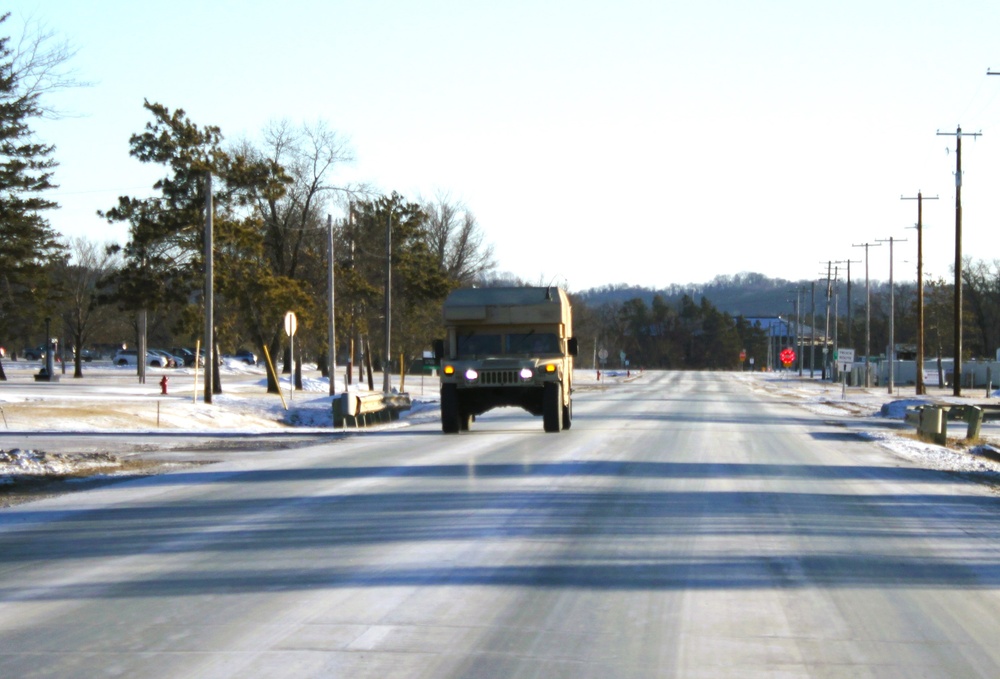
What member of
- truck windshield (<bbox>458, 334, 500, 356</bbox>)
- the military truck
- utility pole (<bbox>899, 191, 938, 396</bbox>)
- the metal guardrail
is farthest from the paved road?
utility pole (<bbox>899, 191, 938, 396</bbox>)

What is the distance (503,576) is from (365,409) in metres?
22.7

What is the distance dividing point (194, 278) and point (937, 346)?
59.3 meters

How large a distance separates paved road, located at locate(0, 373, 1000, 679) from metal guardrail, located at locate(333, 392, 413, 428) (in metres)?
13.2

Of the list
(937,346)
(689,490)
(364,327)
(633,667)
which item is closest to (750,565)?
(633,667)

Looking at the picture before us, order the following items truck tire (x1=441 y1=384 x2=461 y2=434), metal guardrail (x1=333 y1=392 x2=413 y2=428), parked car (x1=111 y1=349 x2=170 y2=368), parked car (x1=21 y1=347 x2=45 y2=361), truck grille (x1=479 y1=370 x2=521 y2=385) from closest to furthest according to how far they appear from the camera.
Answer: truck grille (x1=479 y1=370 x2=521 y2=385) < truck tire (x1=441 y1=384 x2=461 y2=434) < metal guardrail (x1=333 y1=392 x2=413 y2=428) < parked car (x1=111 y1=349 x2=170 y2=368) < parked car (x1=21 y1=347 x2=45 y2=361)

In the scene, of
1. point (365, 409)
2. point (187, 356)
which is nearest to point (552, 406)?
point (365, 409)

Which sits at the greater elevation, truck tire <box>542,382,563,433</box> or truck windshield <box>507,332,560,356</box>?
truck windshield <box>507,332,560,356</box>

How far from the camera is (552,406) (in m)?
24.3

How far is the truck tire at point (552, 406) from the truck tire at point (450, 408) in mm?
1855

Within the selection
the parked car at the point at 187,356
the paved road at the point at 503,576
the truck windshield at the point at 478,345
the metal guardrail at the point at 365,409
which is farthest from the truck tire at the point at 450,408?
the parked car at the point at 187,356

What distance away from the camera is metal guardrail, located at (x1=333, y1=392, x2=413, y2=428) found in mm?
29391

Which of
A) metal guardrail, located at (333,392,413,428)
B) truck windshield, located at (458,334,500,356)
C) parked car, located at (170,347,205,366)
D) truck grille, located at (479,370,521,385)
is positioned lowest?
metal guardrail, located at (333,392,413,428)

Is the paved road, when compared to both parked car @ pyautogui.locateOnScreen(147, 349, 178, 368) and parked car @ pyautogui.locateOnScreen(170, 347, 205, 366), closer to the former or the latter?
parked car @ pyautogui.locateOnScreen(147, 349, 178, 368)

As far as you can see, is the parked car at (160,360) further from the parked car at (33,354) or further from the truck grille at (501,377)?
the truck grille at (501,377)
